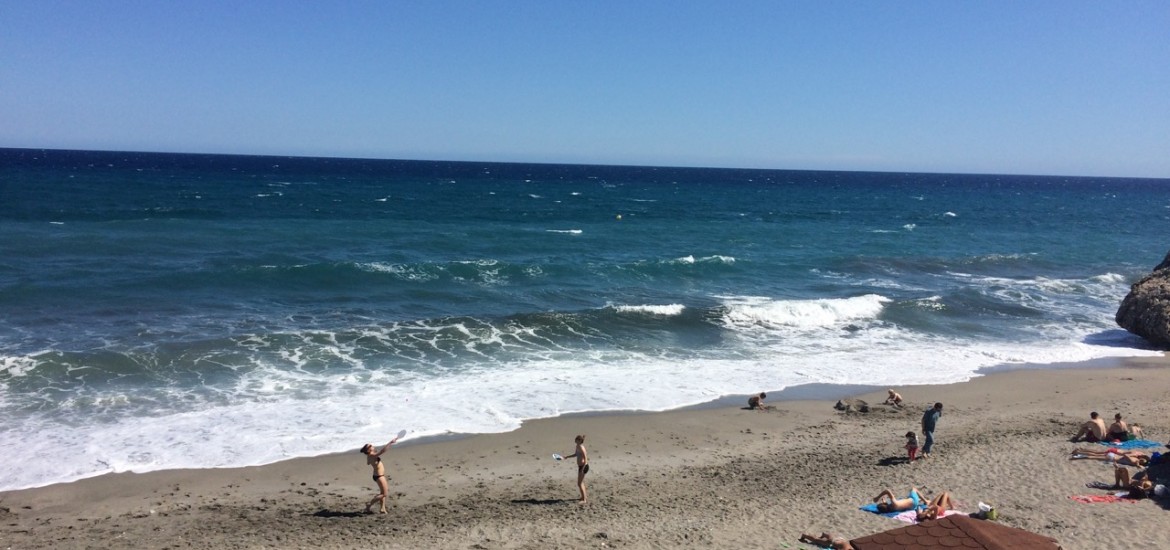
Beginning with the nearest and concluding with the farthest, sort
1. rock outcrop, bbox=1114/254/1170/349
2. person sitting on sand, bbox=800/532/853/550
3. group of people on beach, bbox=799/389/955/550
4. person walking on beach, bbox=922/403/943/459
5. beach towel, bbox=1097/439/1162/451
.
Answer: person sitting on sand, bbox=800/532/853/550 → group of people on beach, bbox=799/389/955/550 → person walking on beach, bbox=922/403/943/459 → beach towel, bbox=1097/439/1162/451 → rock outcrop, bbox=1114/254/1170/349

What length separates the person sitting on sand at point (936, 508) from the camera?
11391mm

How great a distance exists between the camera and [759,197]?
92.9 meters

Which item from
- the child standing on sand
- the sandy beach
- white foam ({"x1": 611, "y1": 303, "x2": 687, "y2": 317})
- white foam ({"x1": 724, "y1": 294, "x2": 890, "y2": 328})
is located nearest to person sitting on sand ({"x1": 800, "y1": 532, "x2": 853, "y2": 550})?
the sandy beach

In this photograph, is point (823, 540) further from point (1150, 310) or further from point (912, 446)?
point (1150, 310)

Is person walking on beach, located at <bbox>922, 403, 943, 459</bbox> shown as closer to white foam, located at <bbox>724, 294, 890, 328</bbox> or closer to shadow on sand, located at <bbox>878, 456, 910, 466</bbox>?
shadow on sand, located at <bbox>878, 456, 910, 466</bbox>

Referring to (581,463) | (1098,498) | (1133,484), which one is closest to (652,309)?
(581,463)

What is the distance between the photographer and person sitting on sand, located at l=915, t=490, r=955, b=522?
37.4 ft

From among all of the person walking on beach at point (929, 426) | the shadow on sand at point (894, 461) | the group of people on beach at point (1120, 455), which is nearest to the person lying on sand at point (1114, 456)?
the group of people on beach at point (1120, 455)

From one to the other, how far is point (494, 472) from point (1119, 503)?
A: 10041 mm

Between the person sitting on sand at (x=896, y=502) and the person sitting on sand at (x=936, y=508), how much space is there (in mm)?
160

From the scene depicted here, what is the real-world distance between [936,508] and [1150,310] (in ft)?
57.8

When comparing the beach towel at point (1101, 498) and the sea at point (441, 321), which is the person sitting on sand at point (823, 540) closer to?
the beach towel at point (1101, 498)

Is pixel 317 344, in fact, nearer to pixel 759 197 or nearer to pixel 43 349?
pixel 43 349

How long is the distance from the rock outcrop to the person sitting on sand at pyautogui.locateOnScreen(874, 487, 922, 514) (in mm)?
16847
